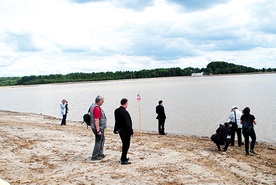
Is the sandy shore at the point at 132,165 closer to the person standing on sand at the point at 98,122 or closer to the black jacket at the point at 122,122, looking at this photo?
the person standing on sand at the point at 98,122

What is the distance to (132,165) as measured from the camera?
9328 millimetres

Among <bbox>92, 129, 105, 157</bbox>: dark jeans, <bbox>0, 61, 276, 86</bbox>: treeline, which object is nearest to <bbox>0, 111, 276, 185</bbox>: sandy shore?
<bbox>92, 129, 105, 157</bbox>: dark jeans

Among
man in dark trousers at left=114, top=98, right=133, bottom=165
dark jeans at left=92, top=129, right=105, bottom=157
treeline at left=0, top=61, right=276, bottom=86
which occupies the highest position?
treeline at left=0, top=61, right=276, bottom=86

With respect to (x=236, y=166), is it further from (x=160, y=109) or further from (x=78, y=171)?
(x=160, y=109)

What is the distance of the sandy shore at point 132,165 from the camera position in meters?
8.15

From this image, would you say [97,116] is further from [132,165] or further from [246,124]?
[246,124]

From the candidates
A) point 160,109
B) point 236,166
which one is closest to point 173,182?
point 236,166

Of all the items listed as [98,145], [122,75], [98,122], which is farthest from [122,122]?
[122,75]

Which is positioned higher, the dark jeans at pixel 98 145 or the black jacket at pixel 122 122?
the black jacket at pixel 122 122

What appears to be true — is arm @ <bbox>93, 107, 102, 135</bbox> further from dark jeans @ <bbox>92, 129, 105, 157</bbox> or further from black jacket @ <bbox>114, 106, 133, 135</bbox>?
black jacket @ <bbox>114, 106, 133, 135</bbox>

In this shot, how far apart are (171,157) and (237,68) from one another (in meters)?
184

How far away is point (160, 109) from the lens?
16797 millimetres

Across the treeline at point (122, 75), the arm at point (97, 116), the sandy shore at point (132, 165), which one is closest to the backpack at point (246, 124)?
the sandy shore at point (132, 165)

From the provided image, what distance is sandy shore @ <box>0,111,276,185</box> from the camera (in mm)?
8148
